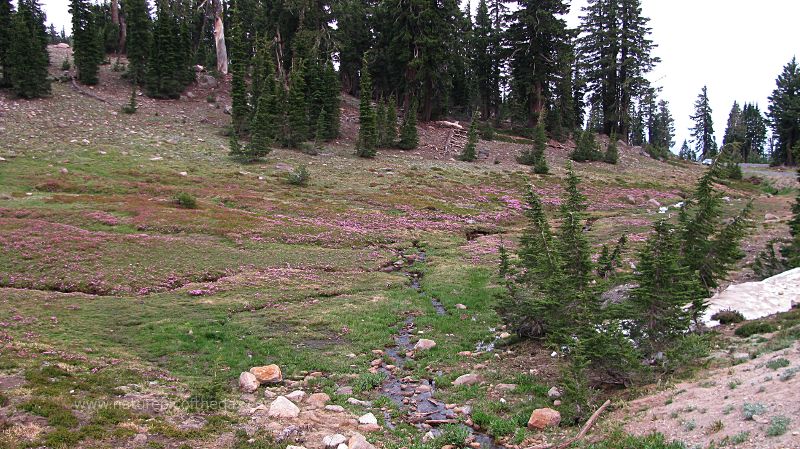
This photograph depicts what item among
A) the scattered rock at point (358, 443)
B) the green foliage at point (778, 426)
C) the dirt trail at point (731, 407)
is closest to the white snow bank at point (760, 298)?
the dirt trail at point (731, 407)

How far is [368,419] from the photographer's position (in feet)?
43.6

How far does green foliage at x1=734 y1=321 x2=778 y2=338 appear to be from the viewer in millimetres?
16453

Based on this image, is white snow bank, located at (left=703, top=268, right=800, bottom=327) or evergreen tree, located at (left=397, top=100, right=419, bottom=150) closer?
white snow bank, located at (left=703, top=268, right=800, bottom=327)

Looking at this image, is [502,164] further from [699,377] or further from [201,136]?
[699,377]

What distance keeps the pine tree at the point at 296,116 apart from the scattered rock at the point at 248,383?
5612cm

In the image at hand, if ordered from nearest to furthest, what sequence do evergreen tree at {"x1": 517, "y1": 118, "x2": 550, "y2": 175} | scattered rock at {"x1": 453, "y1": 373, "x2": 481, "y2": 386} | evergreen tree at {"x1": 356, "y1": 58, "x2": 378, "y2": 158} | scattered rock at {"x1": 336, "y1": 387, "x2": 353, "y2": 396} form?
scattered rock at {"x1": 336, "y1": 387, "x2": 353, "y2": 396}
scattered rock at {"x1": 453, "y1": 373, "x2": 481, "y2": 386}
evergreen tree at {"x1": 356, "y1": 58, "x2": 378, "y2": 158}
evergreen tree at {"x1": 517, "y1": 118, "x2": 550, "y2": 175}

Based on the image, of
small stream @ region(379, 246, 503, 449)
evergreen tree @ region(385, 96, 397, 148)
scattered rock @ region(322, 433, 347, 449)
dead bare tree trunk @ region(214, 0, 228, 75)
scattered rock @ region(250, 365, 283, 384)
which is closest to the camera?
scattered rock @ region(322, 433, 347, 449)

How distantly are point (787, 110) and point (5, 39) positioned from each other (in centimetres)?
13511

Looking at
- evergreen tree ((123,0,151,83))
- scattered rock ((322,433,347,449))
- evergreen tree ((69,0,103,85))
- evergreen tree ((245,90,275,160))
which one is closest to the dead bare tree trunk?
evergreen tree ((123,0,151,83))

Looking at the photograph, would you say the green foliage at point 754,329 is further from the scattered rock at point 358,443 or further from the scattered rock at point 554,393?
the scattered rock at point 358,443

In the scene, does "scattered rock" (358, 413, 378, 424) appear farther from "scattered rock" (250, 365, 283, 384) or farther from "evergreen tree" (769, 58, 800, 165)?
"evergreen tree" (769, 58, 800, 165)

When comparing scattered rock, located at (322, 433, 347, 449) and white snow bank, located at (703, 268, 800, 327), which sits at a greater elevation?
white snow bank, located at (703, 268, 800, 327)

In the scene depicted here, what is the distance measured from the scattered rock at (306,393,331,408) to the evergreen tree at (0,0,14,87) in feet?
240

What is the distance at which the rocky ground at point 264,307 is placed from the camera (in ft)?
40.9
